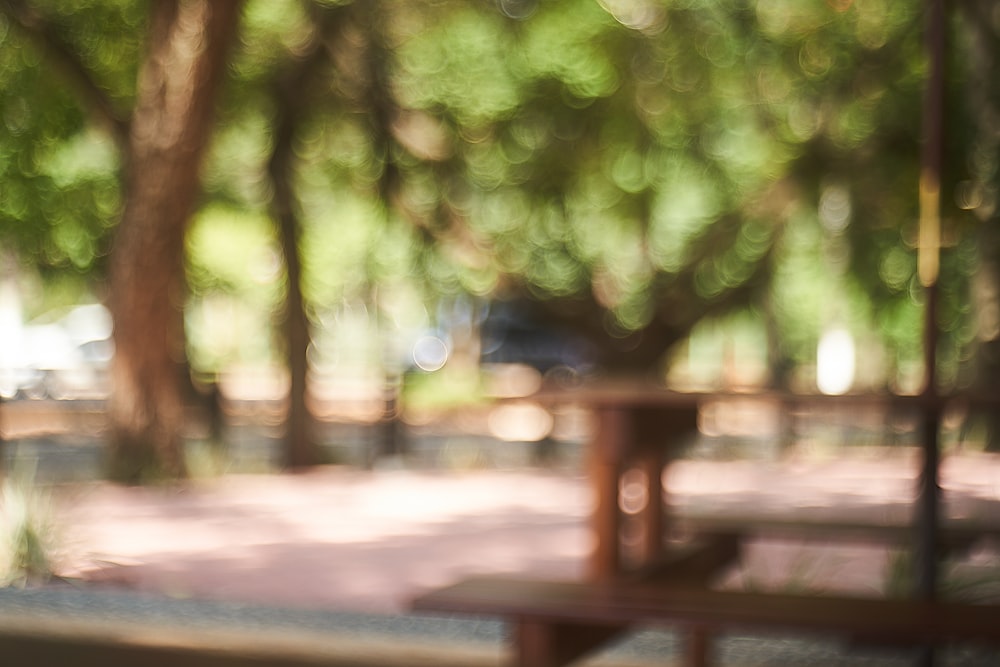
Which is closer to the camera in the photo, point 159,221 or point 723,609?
point 723,609

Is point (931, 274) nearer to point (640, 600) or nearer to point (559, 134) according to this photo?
point (640, 600)

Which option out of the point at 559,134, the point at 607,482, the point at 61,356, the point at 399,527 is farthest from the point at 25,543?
the point at 61,356

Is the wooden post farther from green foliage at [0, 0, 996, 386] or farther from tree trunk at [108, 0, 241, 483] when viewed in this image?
green foliage at [0, 0, 996, 386]

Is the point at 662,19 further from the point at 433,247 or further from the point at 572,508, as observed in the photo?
the point at 572,508

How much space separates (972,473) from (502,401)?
1142 centimetres

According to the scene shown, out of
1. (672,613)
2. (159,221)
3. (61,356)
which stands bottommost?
(61,356)

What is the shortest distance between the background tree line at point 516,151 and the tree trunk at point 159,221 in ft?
0.09

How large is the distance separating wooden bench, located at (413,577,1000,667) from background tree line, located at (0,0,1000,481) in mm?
9369

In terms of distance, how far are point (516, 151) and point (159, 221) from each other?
536 cm

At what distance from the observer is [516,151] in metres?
16.8

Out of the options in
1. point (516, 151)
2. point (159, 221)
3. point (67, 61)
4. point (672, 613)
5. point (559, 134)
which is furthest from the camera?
point (516, 151)

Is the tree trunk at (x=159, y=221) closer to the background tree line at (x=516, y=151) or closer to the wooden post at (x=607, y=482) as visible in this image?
the background tree line at (x=516, y=151)

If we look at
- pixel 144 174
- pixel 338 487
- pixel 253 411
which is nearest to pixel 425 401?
pixel 253 411

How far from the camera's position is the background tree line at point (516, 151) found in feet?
43.6
